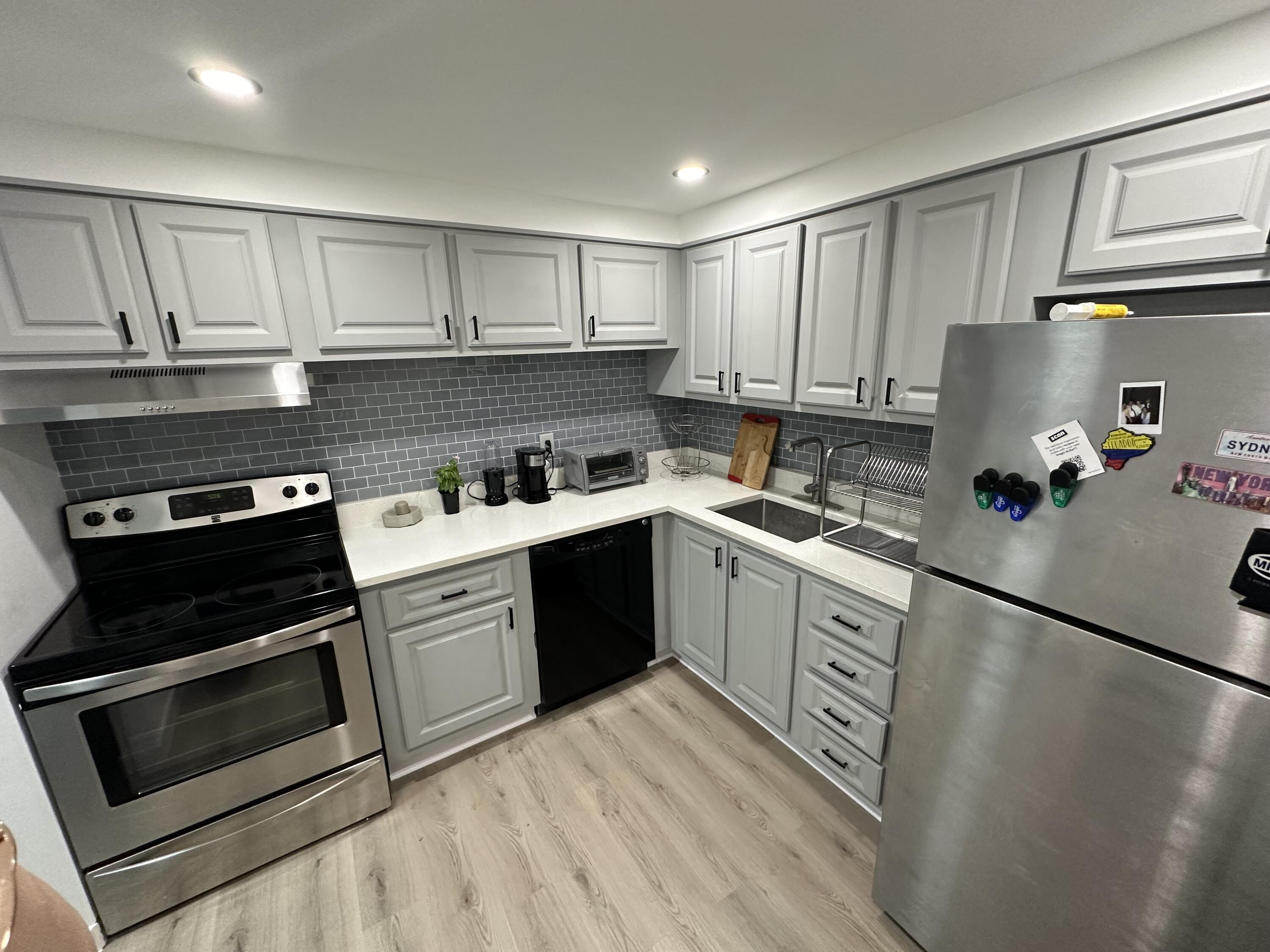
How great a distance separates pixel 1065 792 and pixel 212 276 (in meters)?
2.73

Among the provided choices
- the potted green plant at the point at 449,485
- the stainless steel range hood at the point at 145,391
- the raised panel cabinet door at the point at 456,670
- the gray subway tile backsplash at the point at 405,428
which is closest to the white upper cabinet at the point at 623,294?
the gray subway tile backsplash at the point at 405,428

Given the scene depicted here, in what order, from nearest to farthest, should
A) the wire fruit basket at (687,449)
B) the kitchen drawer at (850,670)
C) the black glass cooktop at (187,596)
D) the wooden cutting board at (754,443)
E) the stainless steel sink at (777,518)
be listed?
the black glass cooktop at (187,596) < the kitchen drawer at (850,670) < the stainless steel sink at (777,518) < the wooden cutting board at (754,443) < the wire fruit basket at (687,449)

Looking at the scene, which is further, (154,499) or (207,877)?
(154,499)

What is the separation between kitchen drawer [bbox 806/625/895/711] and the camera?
1.65 metres

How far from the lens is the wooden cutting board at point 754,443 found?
2588 mm

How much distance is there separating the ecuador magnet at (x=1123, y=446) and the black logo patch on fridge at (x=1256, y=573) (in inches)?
7.3

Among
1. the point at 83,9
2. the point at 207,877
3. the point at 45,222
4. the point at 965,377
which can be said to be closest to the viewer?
the point at 83,9

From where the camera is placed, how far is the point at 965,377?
112 cm

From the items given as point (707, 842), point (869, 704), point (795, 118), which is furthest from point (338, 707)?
point (795, 118)

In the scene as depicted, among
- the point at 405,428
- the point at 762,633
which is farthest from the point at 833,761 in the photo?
the point at 405,428

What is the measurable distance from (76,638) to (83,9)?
5.03 feet

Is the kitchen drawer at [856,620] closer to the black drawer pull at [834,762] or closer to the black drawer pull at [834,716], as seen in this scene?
the black drawer pull at [834,716]

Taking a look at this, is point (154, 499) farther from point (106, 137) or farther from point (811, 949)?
point (811, 949)

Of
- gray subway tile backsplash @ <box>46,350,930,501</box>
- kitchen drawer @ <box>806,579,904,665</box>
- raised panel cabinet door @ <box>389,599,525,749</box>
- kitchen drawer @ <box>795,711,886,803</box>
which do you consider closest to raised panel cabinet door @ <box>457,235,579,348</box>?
gray subway tile backsplash @ <box>46,350,930,501</box>
